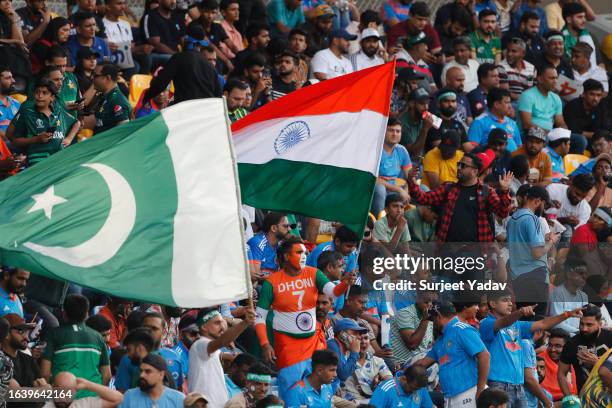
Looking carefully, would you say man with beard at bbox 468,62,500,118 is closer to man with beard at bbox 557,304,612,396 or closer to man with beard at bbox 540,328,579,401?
man with beard at bbox 540,328,579,401

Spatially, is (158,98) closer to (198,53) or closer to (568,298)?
(198,53)

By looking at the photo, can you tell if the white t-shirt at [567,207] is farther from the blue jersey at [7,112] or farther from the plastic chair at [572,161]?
the blue jersey at [7,112]

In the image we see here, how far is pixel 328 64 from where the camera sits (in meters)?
19.8

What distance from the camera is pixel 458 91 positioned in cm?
2042

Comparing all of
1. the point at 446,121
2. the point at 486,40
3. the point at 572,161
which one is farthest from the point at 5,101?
the point at 486,40

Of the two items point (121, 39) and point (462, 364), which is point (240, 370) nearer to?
point (462, 364)

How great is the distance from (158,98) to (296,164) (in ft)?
16.0

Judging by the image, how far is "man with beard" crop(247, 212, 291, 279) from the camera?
15578mm

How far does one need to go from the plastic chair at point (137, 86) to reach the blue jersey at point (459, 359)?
570 centimetres

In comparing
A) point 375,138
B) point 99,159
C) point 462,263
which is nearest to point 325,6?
point 462,263

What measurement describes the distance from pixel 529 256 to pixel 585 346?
1228 mm

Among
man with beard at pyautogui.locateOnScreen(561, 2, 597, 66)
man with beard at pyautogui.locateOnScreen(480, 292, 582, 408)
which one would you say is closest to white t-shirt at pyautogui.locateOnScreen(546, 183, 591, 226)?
man with beard at pyautogui.locateOnScreen(480, 292, 582, 408)

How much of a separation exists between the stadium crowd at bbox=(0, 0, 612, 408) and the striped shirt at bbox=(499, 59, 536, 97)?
3cm

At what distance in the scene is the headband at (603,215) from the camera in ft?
60.2
